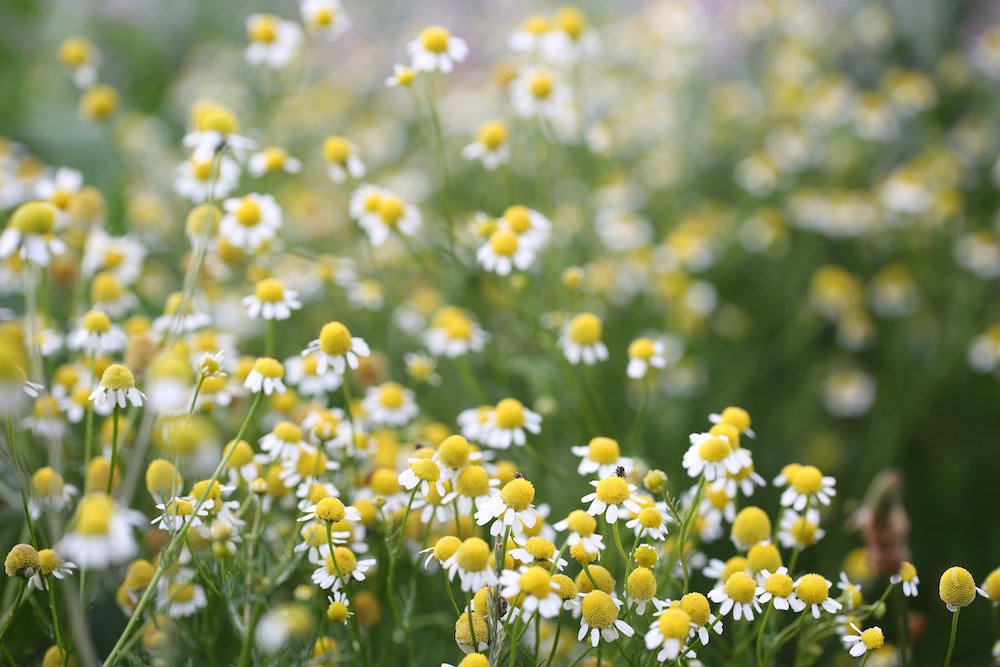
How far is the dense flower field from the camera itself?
23.9 inches

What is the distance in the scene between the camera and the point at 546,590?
53cm

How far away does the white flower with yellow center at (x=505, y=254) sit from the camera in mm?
916

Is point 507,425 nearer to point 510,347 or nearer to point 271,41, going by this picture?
point 510,347

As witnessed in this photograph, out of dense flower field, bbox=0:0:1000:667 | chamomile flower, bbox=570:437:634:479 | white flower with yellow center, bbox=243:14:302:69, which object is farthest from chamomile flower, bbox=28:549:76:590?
white flower with yellow center, bbox=243:14:302:69

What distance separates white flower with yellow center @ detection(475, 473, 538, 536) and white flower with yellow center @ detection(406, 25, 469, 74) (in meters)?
0.62

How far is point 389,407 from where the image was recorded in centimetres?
89

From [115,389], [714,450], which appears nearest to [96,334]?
[115,389]

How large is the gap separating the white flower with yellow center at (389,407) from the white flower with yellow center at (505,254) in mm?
191

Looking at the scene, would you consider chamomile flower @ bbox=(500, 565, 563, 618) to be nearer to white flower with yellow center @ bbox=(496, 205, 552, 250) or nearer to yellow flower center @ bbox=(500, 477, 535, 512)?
yellow flower center @ bbox=(500, 477, 535, 512)

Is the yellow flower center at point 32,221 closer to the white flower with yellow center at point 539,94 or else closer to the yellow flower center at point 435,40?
the yellow flower center at point 435,40

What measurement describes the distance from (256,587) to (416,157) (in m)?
1.70

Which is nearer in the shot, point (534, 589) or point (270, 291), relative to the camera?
point (534, 589)

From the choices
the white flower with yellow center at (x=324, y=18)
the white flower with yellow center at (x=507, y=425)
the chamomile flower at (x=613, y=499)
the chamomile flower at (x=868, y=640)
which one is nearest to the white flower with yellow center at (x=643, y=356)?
the white flower with yellow center at (x=507, y=425)

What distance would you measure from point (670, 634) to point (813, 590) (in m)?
0.15
